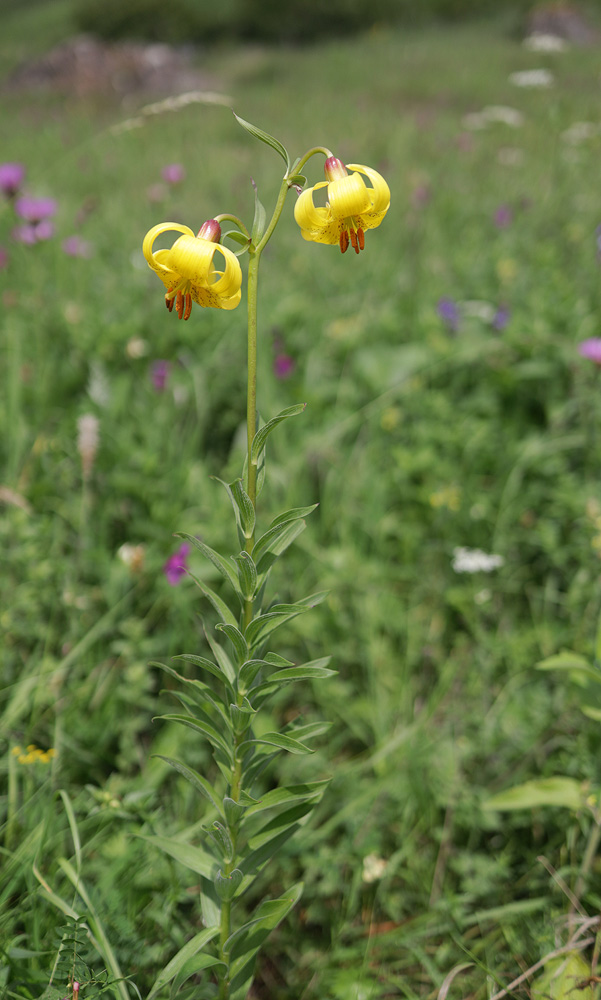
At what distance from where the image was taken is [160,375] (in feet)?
7.25

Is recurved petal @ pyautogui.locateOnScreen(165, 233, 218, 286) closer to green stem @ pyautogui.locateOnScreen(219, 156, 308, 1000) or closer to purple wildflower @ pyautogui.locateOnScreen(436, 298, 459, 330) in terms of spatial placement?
green stem @ pyautogui.locateOnScreen(219, 156, 308, 1000)

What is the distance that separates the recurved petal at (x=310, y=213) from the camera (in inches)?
28.3

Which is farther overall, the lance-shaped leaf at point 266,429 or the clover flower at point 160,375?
the clover flower at point 160,375

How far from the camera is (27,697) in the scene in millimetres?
1385

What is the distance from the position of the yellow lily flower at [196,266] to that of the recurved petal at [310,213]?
0.32 feet

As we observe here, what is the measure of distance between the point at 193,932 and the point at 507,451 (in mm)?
1719

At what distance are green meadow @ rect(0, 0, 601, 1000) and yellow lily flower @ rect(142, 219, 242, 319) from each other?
372 mm

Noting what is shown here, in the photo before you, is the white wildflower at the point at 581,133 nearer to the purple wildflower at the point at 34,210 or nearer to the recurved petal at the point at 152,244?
the purple wildflower at the point at 34,210

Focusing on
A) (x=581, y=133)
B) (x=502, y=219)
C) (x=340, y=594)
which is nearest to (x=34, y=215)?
(x=340, y=594)

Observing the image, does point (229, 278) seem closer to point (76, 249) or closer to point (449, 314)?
point (449, 314)

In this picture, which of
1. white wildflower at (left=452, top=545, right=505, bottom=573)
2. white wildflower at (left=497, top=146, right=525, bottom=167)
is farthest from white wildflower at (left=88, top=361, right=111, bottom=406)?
white wildflower at (left=497, top=146, right=525, bottom=167)

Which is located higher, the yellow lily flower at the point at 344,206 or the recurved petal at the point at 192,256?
the yellow lily flower at the point at 344,206

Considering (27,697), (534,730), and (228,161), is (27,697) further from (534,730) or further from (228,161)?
(228,161)

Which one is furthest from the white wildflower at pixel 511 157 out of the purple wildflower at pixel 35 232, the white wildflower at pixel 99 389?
the white wildflower at pixel 99 389
